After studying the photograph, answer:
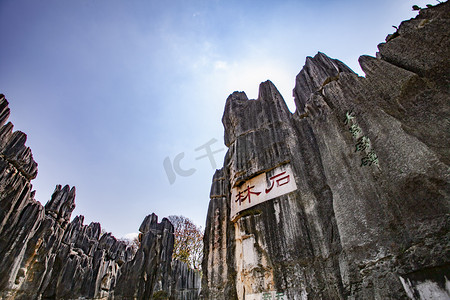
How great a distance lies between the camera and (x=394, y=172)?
300cm

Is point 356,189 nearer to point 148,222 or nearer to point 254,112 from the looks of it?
point 254,112

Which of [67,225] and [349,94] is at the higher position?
[67,225]

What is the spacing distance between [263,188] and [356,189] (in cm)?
182

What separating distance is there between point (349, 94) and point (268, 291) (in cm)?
365

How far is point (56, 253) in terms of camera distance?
15.7 m

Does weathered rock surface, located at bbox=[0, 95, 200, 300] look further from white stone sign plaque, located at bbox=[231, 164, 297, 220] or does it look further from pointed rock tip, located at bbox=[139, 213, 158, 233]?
white stone sign plaque, located at bbox=[231, 164, 297, 220]

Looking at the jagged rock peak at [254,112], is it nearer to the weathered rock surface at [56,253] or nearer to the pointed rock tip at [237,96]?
the pointed rock tip at [237,96]

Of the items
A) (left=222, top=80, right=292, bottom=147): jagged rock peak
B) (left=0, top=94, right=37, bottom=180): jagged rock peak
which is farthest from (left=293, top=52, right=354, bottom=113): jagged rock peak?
(left=0, top=94, right=37, bottom=180): jagged rock peak

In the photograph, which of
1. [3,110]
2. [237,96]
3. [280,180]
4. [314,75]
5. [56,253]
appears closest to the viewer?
[280,180]

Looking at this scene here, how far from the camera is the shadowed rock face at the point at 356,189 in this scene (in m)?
2.58

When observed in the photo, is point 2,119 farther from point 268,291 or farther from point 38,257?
point 268,291

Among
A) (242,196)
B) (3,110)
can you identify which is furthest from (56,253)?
(242,196)

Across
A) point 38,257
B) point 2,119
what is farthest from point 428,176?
point 38,257

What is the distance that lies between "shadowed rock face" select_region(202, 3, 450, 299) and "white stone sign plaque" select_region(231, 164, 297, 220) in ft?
0.21
